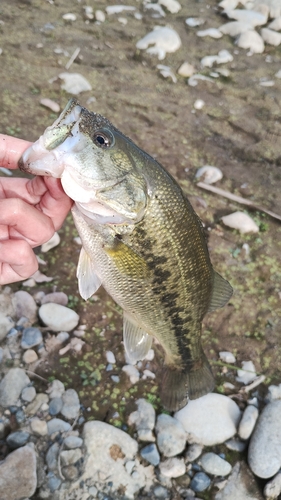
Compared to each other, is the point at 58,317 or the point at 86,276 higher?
the point at 86,276

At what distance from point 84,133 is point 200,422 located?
7.19 ft

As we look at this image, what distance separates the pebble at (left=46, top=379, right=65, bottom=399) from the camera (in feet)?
10.0

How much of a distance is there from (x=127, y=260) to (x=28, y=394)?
1421mm

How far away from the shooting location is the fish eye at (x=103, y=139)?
6.64 feet

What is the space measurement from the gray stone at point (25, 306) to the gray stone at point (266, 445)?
1.82 m

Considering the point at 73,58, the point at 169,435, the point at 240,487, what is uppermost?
the point at 73,58

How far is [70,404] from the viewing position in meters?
3.04

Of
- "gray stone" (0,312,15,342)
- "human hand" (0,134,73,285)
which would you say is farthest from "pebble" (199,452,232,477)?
"human hand" (0,134,73,285)

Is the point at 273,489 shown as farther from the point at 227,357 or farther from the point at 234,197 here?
the point at 234,197

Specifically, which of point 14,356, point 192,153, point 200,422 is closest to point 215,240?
point 192,153

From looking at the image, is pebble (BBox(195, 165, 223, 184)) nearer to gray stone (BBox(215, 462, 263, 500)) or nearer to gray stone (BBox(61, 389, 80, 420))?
gray stone (BBox(61, 389, 80, 420))

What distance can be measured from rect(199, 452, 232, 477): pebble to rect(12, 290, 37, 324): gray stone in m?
1.58

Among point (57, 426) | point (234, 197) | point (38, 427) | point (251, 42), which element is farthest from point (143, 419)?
point (251, 42)

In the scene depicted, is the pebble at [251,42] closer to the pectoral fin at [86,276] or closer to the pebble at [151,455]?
the pectoral fin at [86,276]
